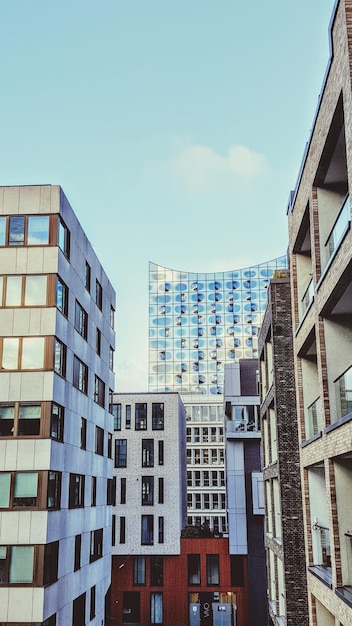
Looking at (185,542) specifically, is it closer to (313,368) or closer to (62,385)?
(62,385)

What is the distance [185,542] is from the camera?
48.8m

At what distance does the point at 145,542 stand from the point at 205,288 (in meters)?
55.3

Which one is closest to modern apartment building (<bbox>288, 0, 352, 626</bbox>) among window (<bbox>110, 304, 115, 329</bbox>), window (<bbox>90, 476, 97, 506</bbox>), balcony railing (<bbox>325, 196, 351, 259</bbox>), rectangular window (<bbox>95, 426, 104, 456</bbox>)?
balcony railing (<bbox>325, 196, 351, 259</bbox>)

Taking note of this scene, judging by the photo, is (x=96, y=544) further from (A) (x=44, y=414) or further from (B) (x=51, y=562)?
(A) (x=44, y=414)

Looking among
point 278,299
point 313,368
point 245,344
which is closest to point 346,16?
point 313,368

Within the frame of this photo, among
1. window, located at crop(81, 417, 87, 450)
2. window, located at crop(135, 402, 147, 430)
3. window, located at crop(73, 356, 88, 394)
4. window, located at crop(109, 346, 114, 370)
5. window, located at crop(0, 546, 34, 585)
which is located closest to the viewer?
window, located at crop(0, 546, 34, 585)

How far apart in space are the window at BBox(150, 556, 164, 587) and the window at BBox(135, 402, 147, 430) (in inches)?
399

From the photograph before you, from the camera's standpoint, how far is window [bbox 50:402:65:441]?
74.5ft

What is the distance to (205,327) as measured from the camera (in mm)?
98438

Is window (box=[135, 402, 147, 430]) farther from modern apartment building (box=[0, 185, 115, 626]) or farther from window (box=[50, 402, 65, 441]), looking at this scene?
window (box=[50, 402, 65, 441])

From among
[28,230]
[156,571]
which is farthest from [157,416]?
[28,230]

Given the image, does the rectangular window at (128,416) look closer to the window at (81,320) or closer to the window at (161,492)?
the window at (161,492)

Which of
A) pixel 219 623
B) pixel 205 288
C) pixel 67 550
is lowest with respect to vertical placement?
pixel 219 623

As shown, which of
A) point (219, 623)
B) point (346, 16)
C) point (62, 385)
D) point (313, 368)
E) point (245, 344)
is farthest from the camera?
point (245, 344)
